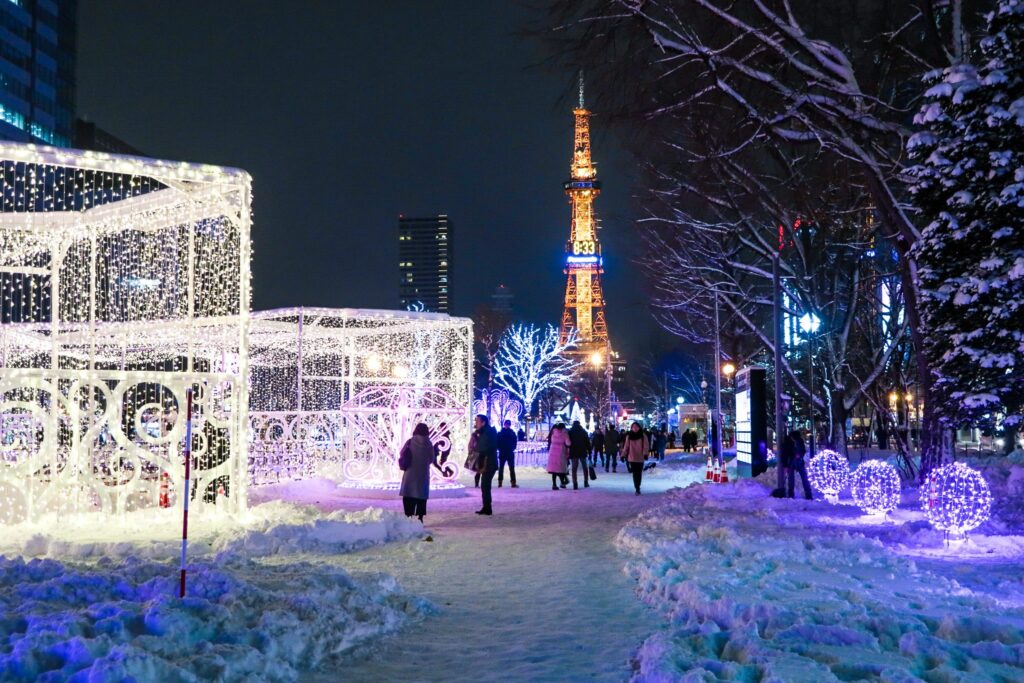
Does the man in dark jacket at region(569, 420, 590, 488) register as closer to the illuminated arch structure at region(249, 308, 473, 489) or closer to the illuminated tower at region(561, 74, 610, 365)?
the illuminated arch structure at region(249, 308, 473, 489)

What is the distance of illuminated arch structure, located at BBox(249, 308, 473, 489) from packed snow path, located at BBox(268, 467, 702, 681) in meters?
4.73

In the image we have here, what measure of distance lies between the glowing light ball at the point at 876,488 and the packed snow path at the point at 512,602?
3.27m

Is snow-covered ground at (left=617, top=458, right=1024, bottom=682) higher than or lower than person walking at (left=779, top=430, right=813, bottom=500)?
lower

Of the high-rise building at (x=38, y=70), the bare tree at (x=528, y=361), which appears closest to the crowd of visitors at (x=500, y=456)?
the bare tree at (x=528, y=361)

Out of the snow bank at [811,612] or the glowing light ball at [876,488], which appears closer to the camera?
the snow bank at [811,612]

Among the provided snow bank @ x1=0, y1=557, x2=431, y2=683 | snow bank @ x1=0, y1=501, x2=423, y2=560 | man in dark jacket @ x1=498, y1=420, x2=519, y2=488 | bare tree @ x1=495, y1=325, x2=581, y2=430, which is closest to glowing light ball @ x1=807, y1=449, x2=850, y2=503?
man in dark jacket @ x1=498, y1=420, x2=519, y2=488

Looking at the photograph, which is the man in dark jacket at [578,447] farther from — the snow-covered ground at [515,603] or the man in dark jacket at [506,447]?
the snow-covered ground at [515,603]

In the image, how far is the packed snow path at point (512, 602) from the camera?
584 cm

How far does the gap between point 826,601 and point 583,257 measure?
332ft

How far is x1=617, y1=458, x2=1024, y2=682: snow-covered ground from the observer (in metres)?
5.41

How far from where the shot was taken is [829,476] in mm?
17094

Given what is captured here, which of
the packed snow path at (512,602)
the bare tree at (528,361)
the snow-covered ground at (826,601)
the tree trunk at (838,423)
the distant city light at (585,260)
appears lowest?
the packed snow path at (512,602)

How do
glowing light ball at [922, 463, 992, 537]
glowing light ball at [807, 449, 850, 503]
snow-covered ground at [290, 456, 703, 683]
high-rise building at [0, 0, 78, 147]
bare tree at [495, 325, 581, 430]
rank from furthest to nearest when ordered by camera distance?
high-rise building at [0, 0, 78, 147], bare tree at [495, 325, 581, 430], glowing light ball at [807, 449, 850, 503], glowing light ball at [922, 463, 992, 537], snow-covered ground at [290, 456, 703, 683]

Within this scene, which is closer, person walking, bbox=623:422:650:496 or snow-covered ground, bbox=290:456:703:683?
snow-covered ground, bbox=290:456:703:683
